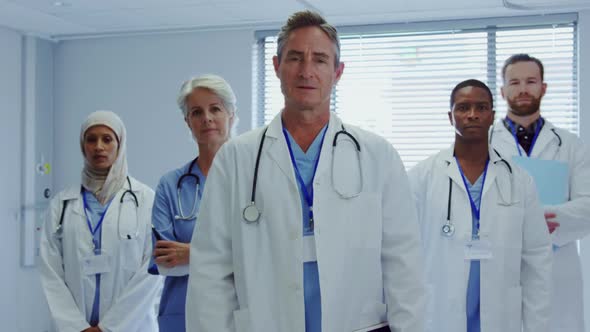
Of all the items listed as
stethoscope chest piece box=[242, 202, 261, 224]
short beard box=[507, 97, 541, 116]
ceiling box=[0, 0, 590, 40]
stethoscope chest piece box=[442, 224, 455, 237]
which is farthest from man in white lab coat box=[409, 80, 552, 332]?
ceiling box=[0, 0, 590, 40]

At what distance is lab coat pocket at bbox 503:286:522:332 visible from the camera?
2.41m

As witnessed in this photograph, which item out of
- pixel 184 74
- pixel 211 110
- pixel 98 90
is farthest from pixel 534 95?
pixel 98 90

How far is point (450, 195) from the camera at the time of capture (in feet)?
8.28

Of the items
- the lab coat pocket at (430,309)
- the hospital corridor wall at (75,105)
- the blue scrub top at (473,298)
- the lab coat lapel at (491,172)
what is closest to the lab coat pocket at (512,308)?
the blue scrub top at (473,298)

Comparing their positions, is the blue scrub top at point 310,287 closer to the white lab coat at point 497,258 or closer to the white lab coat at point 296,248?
the white lab coat at point 296,248

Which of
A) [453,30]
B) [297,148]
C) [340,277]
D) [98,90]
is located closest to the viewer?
[340,277]

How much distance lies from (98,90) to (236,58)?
4.31 feet

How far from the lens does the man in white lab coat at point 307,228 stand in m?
1.69

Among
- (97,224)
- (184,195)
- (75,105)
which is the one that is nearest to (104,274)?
(97,224)

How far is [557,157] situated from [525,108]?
0.28 meters

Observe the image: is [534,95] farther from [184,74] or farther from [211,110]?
[184,74]

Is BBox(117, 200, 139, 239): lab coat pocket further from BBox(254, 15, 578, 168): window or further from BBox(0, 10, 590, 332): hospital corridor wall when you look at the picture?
BBox(254, 15, 578, 168): window

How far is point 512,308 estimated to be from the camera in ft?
7.91

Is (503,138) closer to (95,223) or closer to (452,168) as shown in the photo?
(452,168)
